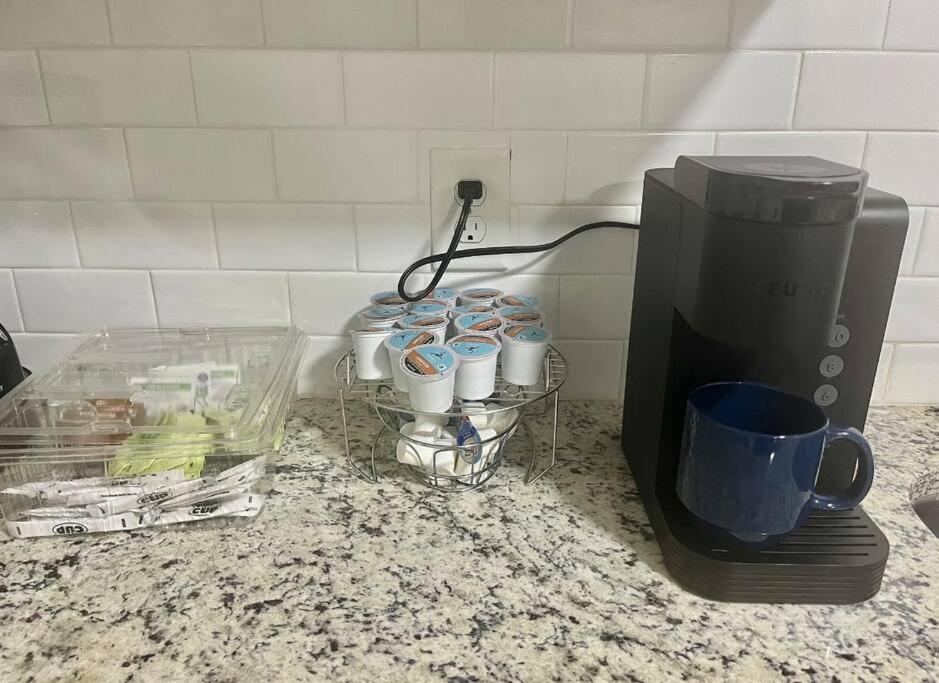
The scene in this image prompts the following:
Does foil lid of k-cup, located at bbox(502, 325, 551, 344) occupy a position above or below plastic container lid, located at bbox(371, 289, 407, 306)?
below

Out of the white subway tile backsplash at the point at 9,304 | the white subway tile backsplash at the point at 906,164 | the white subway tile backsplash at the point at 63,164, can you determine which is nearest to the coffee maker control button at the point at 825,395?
the white subway tile backsplash at the point at 906,164

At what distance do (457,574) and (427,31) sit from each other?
57 centimetres

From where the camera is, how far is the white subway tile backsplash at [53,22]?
0.72 metres

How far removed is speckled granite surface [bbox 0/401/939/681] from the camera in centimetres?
47

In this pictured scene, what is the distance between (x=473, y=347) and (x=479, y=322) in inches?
2.4

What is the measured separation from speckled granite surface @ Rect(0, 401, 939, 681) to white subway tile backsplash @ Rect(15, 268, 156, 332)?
1.10 feet

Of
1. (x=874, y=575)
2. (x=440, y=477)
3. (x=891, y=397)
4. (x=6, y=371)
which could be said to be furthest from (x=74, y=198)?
(x=891, y=397)

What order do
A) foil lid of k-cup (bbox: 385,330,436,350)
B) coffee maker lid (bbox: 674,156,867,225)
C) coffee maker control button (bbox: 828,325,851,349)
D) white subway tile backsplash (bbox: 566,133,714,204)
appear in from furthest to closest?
white subway tile backsplash (bbox: 566,133,714,204), foil lid of k-cup (bbox: 385,330,436,350), coffee maker control button (bbox: 828,325,851,349), coffee maker lid (bbox: 674,156,867,225)

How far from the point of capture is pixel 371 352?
A: 693 mm

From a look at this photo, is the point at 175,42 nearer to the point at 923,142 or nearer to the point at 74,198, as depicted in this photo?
the point at 74,198

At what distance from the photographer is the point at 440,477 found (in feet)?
2.22

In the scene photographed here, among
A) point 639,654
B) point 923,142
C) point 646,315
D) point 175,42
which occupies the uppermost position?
point 175,42

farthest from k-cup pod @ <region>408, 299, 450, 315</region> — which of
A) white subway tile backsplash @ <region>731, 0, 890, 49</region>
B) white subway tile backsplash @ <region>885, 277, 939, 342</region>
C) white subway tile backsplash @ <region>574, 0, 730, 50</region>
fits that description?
white subway tile backsplash @ <region>885, 277, 939, 342</region>

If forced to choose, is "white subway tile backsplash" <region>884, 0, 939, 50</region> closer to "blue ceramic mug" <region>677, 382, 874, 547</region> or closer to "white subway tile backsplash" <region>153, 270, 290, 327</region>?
"blue ceramic mug" <region>677, 382, 874, 547</region>
